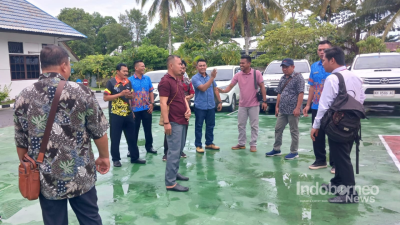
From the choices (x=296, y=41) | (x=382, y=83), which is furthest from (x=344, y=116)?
(x=296, y=41)

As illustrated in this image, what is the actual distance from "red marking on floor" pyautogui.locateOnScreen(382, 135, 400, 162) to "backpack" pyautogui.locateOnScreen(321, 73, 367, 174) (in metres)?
2.49

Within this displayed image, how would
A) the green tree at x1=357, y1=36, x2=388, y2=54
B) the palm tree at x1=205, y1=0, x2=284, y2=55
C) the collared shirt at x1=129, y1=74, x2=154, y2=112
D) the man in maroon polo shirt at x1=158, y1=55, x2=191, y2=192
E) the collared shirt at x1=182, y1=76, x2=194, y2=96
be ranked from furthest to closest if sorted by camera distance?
the green tree at x1=357, y1=36, x2=388, y2=54
the palm tree at x1=205, y1=0, x2=284, y2=55
the collared shirt at x1=129, y1=74, x2=154, y2=112
the collared shirt at x1=182, y1=76, x2=194, y2=96
the man in maroon polo shirt at x1=158, y1=55, x2=191, y2=192

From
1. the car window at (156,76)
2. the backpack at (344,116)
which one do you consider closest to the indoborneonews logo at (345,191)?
the backpack at (344,116)

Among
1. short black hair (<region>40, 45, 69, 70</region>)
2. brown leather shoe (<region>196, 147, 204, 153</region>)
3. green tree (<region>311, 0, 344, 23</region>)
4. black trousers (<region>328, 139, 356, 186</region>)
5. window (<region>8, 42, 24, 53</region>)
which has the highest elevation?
green tree (<region>311, 0, 344, 23</region>)

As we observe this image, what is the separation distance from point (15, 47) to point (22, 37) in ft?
1.92

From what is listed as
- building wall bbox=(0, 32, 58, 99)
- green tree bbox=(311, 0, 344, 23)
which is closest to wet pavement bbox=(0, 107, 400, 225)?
building wall bbox=(0, 32, 58, 99)

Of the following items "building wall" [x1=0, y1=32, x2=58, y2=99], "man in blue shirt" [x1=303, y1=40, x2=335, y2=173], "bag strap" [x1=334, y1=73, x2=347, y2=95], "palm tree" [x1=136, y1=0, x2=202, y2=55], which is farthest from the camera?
"palm tree" [x1=136, y1=0, x2=202, y2=55]

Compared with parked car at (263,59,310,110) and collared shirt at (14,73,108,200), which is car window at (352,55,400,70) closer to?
parked car at (263,59,310,110)

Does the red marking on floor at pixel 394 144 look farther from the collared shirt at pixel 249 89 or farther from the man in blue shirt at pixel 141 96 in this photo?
the man in blue shirt at pixel 141 96

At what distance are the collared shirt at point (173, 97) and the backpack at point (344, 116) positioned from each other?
5.92 ft

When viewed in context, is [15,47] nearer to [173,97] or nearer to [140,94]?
[140,94]

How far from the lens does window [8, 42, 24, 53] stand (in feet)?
52.3

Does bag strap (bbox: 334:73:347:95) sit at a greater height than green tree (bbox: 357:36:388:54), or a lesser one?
lesser

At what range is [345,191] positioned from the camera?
4008 mm
